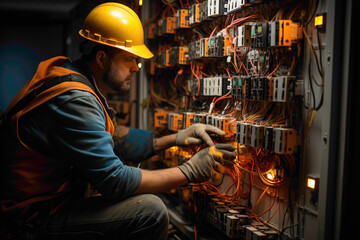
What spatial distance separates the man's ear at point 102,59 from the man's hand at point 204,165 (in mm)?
799

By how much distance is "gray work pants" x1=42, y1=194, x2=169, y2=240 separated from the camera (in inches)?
75.1

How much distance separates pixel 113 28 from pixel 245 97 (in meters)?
0.94

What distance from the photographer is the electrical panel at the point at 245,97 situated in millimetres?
2002

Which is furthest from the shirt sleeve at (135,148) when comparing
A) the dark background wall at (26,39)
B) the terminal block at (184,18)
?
the dark background wall at (26,39)

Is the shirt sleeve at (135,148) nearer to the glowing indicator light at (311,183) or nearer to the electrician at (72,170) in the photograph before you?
the electrician at (72,170)

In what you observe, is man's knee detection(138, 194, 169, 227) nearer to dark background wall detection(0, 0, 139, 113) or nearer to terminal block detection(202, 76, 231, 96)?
terminal block detection(202, 76, 231, 96)

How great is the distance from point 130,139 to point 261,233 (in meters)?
1.16

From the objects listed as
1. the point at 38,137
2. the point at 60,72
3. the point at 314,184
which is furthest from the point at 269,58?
the point at 38,137

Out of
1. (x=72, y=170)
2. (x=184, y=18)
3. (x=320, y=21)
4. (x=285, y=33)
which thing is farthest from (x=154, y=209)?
(x=184, y=18)

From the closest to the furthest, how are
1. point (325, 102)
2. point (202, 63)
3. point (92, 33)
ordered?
1. point (325, 102)
2. point (92, 33)
3. point (202, 63)

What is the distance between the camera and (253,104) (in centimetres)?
239

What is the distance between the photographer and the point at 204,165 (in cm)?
203

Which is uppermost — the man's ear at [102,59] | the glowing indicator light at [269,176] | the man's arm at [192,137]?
the man's ear at [102,59]

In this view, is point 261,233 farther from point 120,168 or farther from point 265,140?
point 120,168
